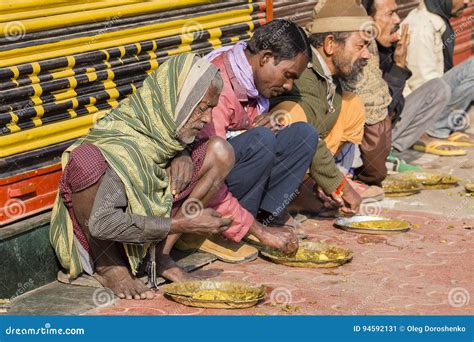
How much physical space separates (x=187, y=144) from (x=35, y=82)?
2.93 ft

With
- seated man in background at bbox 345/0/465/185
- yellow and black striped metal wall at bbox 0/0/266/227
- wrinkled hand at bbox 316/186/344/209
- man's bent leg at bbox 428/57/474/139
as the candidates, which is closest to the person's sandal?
yellow and black striped metal wall at bbox 0/0/266/227

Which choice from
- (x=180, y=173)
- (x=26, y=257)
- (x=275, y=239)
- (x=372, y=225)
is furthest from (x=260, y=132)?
(x=26, y=257)

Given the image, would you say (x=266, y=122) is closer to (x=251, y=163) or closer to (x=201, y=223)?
(x=251, y=163)

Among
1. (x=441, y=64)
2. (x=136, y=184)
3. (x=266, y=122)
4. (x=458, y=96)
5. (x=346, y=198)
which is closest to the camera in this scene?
(x=136, y=184)

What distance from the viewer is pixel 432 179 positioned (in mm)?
8844

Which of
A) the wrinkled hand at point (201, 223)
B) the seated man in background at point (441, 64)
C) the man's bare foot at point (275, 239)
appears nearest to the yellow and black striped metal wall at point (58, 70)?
the wrinkled hand at point (201, 223)

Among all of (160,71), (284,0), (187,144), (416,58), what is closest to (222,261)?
(187,144)

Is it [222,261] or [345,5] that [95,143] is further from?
[345,5]

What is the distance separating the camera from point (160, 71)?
595cm

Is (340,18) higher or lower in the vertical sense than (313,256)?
higher

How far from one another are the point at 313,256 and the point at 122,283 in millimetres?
1385

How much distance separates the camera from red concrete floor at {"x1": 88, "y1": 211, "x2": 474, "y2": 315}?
18.9ft

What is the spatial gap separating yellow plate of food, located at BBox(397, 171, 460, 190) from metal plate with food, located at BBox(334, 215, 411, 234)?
3.95 feet

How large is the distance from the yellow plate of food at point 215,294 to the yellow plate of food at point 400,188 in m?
2.65
